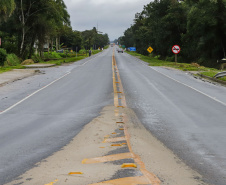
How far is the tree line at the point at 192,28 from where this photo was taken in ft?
152

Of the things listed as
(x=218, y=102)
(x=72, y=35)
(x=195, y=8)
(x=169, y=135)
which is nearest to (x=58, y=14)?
(x=195, y=8)

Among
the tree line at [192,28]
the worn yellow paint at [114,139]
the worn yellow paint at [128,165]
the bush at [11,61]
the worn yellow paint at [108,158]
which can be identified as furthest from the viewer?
the tree line at [192,28]

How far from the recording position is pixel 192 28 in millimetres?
49969

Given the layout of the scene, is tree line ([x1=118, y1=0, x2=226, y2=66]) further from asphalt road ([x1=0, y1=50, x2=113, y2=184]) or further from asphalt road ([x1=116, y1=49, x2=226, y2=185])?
asphalt road ([x1=0, y1=50, x2=113, y2=184])

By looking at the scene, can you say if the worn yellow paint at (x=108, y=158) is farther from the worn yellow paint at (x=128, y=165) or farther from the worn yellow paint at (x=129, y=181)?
the worn yellow paint at (x=129, y=181)

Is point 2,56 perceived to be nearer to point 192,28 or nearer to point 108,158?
point 192,28

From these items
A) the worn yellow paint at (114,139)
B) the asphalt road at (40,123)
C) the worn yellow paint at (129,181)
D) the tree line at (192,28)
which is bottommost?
Result: the asphalt road at (40,123)

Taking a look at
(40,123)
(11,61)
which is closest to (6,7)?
(11,61)

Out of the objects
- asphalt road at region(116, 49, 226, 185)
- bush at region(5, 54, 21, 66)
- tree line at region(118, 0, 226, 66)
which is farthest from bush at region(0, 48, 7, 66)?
tree line at region(118, 0, 226, 66)

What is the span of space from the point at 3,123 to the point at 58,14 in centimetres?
3993

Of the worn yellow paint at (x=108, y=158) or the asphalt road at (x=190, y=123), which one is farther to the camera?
the asphalt road at (x=190, y=123)

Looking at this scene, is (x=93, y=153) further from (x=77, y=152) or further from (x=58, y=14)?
(x=58, y=14)

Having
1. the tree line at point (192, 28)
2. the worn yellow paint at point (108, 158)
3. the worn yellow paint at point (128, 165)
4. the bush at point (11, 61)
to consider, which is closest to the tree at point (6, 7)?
the bush at point (11, 61)

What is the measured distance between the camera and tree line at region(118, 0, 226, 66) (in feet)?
152
